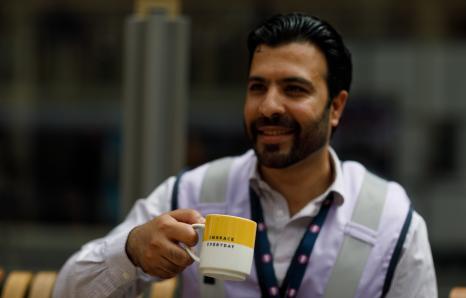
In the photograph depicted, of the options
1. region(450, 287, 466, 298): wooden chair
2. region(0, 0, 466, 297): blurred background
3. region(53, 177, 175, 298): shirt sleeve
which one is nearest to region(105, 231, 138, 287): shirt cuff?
region(53, 177, 175, 298): shirt sleeve

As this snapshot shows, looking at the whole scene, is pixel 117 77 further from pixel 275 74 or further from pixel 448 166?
pixel 275 74

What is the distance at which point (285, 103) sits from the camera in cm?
230

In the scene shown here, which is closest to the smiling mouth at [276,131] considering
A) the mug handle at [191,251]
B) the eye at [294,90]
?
the eye at [294,90]

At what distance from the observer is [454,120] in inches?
390

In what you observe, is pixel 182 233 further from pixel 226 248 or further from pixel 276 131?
pixel 276 131

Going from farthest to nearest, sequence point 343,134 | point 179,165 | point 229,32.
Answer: point 229,32
point 343,134
point 179,165

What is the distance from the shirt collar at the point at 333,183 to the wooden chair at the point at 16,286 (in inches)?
30.8

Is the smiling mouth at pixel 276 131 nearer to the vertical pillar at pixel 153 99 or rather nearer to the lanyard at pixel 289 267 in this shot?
the lanyard at pixel 289 267

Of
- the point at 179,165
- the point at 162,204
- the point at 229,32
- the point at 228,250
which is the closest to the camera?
the point at 228,250

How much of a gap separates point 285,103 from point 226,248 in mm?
569

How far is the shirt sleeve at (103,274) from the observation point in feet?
7.19

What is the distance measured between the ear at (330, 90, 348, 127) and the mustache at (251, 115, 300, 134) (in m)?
0.20

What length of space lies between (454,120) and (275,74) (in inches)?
316

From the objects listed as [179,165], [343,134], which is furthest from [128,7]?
[179,165]
